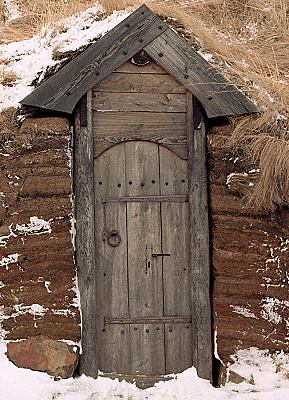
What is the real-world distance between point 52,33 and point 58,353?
313 cm

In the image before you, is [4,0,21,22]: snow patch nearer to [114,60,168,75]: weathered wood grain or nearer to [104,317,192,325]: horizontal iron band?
[114,60,168,75]: weathered wood grain

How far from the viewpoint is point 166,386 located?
19.4 ft

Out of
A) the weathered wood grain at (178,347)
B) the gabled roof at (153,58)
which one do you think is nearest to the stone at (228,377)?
the weathered wood grain at (178,347)

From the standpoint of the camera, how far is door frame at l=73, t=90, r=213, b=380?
5980mm

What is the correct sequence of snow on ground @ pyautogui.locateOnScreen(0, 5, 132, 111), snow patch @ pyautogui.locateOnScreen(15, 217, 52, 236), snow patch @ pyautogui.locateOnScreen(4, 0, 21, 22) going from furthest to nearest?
snow patch @ pyautogui.locateOnScreen(4, 0, 21, 22) < snow on ground @ pyautogui.locateOnScreen(0, 5, 132, 111) < snow patch @ pyautogui.locateOnScreen(15, 217, 52, 236)

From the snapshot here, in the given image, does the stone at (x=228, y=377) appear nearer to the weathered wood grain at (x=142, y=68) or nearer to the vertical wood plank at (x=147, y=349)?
the vertical wood plank at (x=147, y=349)

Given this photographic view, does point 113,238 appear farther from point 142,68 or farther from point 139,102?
point 142,68

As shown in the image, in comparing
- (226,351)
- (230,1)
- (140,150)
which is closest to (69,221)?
(140,150)

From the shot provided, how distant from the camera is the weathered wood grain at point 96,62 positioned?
593cm

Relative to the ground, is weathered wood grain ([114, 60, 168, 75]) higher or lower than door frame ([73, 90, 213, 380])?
higher

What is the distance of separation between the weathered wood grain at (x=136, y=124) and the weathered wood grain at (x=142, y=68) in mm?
382

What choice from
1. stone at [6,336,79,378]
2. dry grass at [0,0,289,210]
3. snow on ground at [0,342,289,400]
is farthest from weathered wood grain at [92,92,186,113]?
snow on ground at [0,342,289,400]

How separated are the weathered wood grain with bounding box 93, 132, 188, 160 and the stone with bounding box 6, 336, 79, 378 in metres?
1.71

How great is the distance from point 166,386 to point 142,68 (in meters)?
2.84
